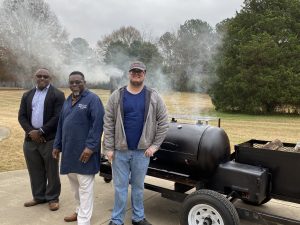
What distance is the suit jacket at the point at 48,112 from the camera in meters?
4.55

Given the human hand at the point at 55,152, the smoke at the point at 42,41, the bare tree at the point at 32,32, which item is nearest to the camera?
the human hand at the point at 55,152

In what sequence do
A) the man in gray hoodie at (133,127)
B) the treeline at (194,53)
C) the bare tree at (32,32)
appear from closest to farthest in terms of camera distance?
the man in gray hoodie at (133,127) → the bare tree at (32,32) → the treeline at (194,53)

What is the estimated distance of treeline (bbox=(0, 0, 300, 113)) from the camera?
910 centimetres

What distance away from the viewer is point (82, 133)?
154 inches

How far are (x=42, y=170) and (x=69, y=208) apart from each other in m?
0.62

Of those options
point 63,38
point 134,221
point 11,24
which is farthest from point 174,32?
point 134,221

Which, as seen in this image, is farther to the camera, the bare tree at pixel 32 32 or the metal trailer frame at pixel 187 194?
the bare tree at pixel 32 32

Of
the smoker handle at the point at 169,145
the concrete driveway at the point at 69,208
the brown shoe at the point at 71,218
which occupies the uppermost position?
the smoker handle at the point at 169,145

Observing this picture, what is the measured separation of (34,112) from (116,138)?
1.41m

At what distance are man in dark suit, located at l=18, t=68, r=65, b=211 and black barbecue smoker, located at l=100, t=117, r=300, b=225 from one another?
1.31m

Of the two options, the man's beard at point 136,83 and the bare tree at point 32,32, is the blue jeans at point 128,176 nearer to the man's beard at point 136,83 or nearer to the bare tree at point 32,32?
the man's beard at point 136,83

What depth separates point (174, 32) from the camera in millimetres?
10680

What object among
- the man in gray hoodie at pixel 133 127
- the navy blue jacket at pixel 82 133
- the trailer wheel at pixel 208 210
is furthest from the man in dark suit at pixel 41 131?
the trailer wheel at pixel 208 210

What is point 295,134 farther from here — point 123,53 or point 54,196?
point 54,196
